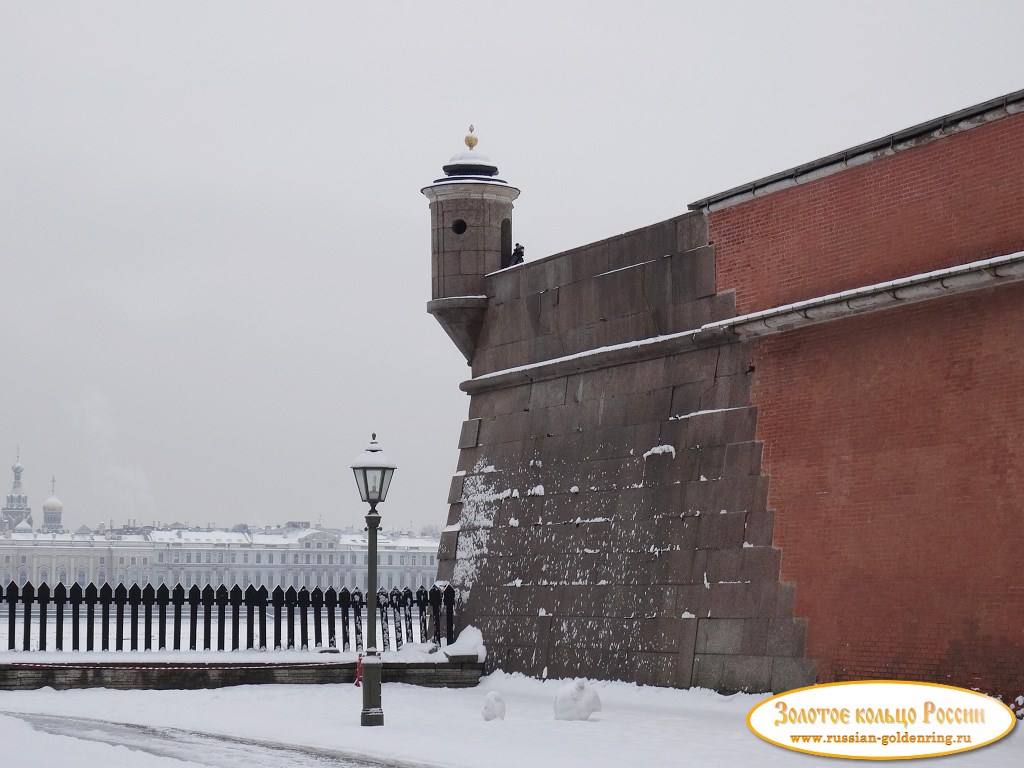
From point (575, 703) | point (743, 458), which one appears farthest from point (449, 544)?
point (575, 703)

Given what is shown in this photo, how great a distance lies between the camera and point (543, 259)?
1975cm

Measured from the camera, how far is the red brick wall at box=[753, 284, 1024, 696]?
13.0 meters

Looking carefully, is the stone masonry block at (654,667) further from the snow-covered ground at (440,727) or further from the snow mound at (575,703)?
the snow mound at (575,703)

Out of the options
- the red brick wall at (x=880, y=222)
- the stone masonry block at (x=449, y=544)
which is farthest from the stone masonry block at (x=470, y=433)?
the red brick wall at (x=880, y=222)

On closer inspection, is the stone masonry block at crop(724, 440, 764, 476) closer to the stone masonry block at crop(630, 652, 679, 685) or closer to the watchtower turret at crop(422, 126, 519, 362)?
the stone masonry block at crop(630, 652, 679, 685)

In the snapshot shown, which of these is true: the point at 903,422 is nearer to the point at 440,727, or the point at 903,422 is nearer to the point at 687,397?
the point at 687,397

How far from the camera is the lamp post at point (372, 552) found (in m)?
14.2

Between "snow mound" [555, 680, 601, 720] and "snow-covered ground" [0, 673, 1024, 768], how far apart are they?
123 mm

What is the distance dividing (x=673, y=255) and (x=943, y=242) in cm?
414

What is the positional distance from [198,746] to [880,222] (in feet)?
25.2

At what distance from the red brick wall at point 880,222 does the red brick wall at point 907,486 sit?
1.57ft

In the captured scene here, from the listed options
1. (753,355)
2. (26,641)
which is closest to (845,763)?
(753,355)

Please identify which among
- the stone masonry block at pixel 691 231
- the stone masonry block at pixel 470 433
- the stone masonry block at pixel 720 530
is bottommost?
the stone masonry block at pixel 720 530

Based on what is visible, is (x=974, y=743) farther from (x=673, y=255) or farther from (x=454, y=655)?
(x=454, y=655)
